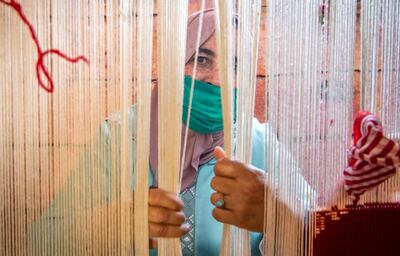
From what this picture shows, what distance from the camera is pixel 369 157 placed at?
0.57 metres

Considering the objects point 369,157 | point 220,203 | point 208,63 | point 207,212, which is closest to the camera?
point 369,157

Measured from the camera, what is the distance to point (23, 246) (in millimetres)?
701

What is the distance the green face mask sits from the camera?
2.84ft


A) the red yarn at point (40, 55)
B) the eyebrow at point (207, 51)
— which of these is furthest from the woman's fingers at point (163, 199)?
the eyebrow at point (207, 51)

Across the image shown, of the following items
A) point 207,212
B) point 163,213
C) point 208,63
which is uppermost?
point 208,63

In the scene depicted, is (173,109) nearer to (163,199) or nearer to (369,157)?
(163,199)

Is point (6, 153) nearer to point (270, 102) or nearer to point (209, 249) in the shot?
point (270, 102)

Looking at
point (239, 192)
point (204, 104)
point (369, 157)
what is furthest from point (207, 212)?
point (369, 157)

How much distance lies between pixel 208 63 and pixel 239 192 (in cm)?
32

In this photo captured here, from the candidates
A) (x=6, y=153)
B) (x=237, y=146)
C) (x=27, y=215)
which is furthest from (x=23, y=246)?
(x=237, y=146)

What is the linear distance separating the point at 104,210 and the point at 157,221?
87 millimetres

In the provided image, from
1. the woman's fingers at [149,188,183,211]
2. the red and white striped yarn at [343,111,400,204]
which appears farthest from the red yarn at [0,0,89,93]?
the red and white striped yarn at [343,111,400,204]

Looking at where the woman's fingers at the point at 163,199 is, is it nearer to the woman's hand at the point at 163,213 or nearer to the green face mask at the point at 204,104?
the woman's hand at the point at 163,213

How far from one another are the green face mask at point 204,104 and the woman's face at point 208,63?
0.02 meters
